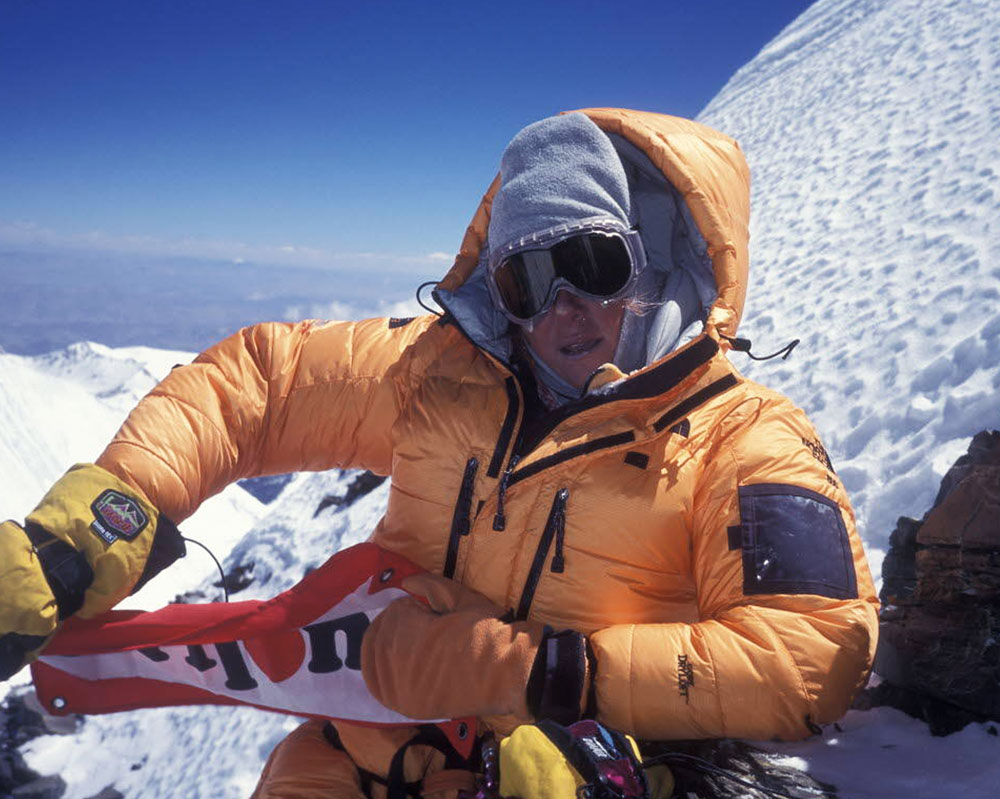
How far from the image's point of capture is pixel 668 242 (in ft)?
8.73

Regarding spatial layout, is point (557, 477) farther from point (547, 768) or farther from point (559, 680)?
point (547, 768)

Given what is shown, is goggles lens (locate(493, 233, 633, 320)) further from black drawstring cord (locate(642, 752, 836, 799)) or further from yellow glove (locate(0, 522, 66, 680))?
yellow glove (locate(0, 522, 66, 680))

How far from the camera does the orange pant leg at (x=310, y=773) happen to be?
2.15 meters

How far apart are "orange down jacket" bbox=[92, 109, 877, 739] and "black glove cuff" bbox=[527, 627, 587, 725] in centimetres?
6

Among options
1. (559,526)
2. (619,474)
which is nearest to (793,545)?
(619,474)

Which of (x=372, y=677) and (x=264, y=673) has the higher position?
(x=372, y=677)

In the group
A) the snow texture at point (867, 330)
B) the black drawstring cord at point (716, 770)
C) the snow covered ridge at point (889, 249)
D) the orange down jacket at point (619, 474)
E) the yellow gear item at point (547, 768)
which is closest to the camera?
the yellow gear item at point (547, 768)

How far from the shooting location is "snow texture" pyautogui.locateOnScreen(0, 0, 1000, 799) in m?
3.71

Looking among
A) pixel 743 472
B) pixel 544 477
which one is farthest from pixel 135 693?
pixel 743 472

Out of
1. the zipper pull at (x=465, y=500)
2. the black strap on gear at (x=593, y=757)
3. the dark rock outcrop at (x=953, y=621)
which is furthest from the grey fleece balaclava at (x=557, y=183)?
the dark rock outcrop at (x=953, y=621)

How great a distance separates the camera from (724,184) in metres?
2.44

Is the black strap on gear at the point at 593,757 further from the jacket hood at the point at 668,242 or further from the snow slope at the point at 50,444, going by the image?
the snow slope at the point at 50,444

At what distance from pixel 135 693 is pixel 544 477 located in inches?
65.9

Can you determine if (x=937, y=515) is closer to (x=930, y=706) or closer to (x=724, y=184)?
(x=930, y=706)
